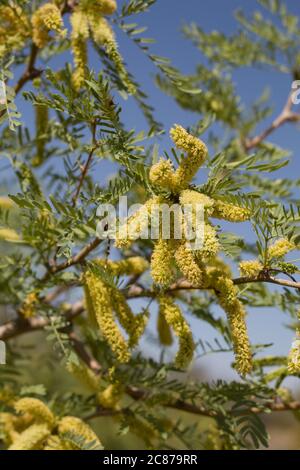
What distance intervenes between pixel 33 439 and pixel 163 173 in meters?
0.56

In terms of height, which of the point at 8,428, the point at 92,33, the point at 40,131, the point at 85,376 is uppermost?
the point at 92,33

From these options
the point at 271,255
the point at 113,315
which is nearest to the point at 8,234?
the point at 113,315

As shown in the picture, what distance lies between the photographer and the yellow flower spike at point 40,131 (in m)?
1.01

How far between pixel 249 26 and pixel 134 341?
4.14 feet

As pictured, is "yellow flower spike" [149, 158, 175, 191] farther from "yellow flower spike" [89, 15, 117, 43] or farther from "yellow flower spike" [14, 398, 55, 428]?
"yellow flower spike" [14, 398, 55, 428]

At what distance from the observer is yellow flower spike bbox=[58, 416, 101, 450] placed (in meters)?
0.88

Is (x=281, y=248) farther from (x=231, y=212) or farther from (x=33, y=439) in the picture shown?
Result: (x=33, y=439)

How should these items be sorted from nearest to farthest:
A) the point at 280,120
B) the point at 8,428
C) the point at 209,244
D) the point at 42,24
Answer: the point at 209,244 → the point at 42,24 → the point at 8,428 → the point at 280,120

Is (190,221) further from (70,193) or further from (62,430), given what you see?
(62,430)

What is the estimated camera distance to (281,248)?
0.61 metres

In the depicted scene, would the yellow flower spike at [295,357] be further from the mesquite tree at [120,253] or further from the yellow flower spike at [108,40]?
the yellow flower spike at [108,40]

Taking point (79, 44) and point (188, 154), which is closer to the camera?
point (188, 154)

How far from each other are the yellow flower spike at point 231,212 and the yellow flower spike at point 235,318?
9 cm
